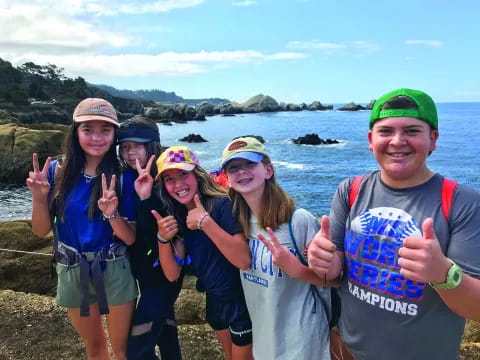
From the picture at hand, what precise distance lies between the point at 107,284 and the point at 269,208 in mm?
1461

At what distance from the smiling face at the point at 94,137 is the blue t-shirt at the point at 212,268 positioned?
0.97m

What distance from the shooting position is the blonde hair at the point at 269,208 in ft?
8.50

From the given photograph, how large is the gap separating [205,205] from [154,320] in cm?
105

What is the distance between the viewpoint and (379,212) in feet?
6.84

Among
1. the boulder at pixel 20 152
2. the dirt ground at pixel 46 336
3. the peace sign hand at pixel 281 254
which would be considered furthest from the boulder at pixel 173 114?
the peace sign hand at pixel 281 254

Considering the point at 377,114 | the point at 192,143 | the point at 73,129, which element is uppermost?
the point at 377,114

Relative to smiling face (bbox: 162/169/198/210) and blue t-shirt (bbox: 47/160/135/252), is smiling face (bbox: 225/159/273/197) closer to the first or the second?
smiling face (bbox: 162/169/198/210)

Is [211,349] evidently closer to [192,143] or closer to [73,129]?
[73,129]

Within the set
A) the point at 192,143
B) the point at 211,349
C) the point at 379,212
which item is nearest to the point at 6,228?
the point at 211,349

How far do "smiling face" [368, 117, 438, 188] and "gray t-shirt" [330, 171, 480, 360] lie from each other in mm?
68

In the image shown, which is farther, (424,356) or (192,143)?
(192,143)

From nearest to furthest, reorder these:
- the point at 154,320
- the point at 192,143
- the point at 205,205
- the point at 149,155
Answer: the point at 205,205, the point at 154,320, the point at 149,155, the point at 192,143

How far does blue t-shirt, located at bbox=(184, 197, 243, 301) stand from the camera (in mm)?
2885

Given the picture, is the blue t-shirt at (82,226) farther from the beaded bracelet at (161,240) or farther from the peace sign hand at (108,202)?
the beaded bracelet at (161,240)
